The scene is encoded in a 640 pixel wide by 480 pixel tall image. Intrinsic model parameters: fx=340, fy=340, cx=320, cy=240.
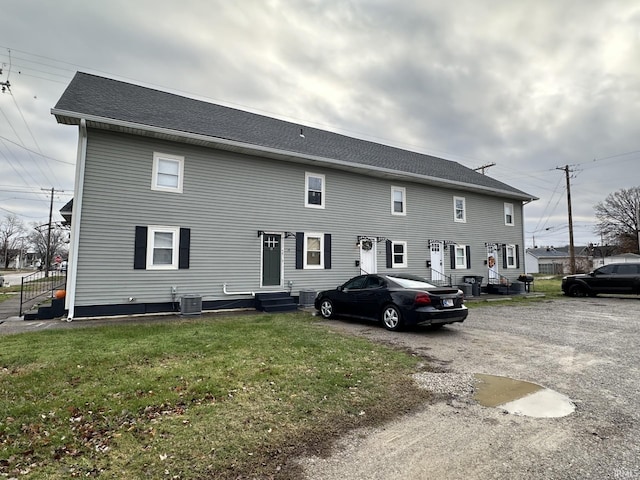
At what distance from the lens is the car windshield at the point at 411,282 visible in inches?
321

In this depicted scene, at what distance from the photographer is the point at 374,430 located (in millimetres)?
3332

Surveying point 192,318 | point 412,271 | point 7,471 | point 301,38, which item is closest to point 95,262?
point 192,318

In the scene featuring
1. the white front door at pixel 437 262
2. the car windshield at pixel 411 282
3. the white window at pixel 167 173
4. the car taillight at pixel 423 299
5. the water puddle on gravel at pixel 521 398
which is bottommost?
the water puddle on gravel at pixel 521 398

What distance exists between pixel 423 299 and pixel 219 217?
762 centimetres

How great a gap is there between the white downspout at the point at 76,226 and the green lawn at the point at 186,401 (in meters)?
2.84

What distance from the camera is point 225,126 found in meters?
13.2

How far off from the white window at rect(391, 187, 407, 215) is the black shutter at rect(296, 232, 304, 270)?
506 centimetres

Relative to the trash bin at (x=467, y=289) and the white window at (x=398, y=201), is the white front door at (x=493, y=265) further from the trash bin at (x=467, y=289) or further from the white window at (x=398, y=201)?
the white window at (x=398, y=201)

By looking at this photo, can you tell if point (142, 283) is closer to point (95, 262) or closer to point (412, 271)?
point (95, 262)

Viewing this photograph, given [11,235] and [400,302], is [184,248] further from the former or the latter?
[11,235]

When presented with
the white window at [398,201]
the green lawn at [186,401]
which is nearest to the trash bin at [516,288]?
the white window at [398,201]

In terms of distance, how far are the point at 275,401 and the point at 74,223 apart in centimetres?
915

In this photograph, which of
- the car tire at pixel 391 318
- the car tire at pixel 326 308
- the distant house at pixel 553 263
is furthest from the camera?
the distant house at pixel 553 263

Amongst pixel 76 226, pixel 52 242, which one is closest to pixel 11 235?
pixel 52 242
